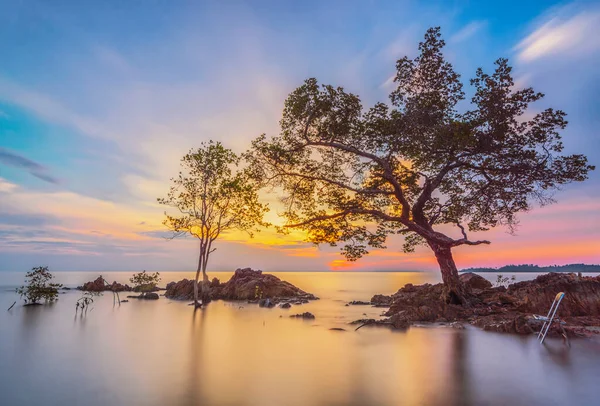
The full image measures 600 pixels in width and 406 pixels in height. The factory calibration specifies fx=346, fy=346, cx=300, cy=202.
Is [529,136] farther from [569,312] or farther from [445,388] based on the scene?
Answer: [445,388]

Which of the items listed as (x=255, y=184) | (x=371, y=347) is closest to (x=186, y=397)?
(x=371, y=347)

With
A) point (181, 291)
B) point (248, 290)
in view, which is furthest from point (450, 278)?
point (181, 291)

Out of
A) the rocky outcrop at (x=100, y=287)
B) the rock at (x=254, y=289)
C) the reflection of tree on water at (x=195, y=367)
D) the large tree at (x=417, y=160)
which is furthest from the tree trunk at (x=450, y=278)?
the rocky outcrop at (x=100, y=287)

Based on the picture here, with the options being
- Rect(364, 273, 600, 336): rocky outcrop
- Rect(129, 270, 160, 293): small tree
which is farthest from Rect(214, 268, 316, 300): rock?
Rect(364, 273, 600, 336): rocky outcrop

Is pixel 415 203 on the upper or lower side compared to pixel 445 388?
upper

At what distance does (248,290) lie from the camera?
123 ft

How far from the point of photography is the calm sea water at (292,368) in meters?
7.94

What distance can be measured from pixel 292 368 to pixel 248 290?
27766 millimetres

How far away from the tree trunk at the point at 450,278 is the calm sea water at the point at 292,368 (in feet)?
18.3

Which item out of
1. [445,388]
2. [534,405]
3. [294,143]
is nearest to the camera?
[534,405]

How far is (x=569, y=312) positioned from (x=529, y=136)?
898 centimetres

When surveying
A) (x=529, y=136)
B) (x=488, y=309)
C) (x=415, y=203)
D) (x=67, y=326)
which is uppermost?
(x=529, y=136)

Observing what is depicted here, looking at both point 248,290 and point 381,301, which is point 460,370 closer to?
point 381,301

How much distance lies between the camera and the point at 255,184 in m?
22.1
